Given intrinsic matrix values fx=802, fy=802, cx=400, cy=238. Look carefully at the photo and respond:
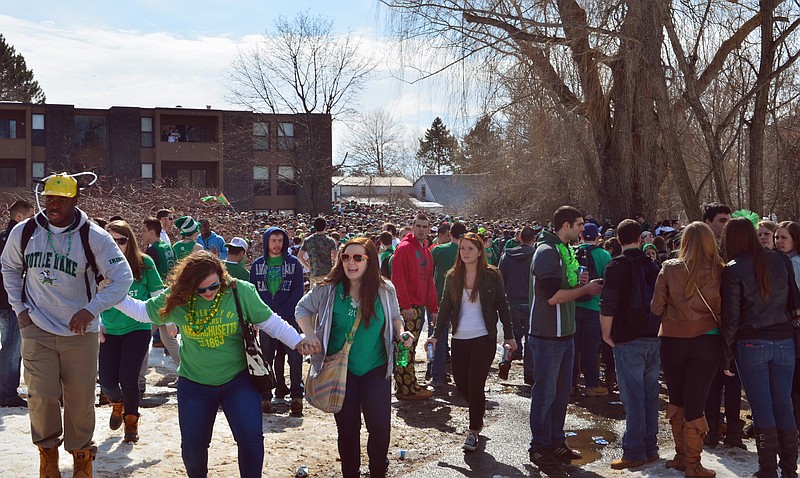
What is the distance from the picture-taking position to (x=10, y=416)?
7387 millimetres

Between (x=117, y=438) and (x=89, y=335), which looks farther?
(x=117, y=438)

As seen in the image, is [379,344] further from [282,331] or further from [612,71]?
[612,71]

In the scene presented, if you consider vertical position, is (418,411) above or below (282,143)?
below

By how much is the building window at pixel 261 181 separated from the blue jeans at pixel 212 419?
49095mm

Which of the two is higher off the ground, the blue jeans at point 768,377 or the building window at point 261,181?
the building window at point 261,181

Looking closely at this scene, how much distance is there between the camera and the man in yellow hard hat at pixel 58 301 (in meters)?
5.24

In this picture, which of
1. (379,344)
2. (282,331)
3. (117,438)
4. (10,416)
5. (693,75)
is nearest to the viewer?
(282,331)

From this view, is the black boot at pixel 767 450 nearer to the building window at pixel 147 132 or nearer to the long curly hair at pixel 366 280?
the long curly hair at pixel 366 280

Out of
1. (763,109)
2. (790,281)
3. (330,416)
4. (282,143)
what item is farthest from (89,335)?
(282,143)

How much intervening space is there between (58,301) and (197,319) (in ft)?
3.31

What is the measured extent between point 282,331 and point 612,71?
36.1ft

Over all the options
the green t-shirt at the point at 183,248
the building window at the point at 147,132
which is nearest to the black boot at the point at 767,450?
the green t-shirt at the point at 183,248

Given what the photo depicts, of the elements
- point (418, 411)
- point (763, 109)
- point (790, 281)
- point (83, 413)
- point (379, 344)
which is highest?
point (763, 109)

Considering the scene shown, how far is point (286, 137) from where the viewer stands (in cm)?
5391
